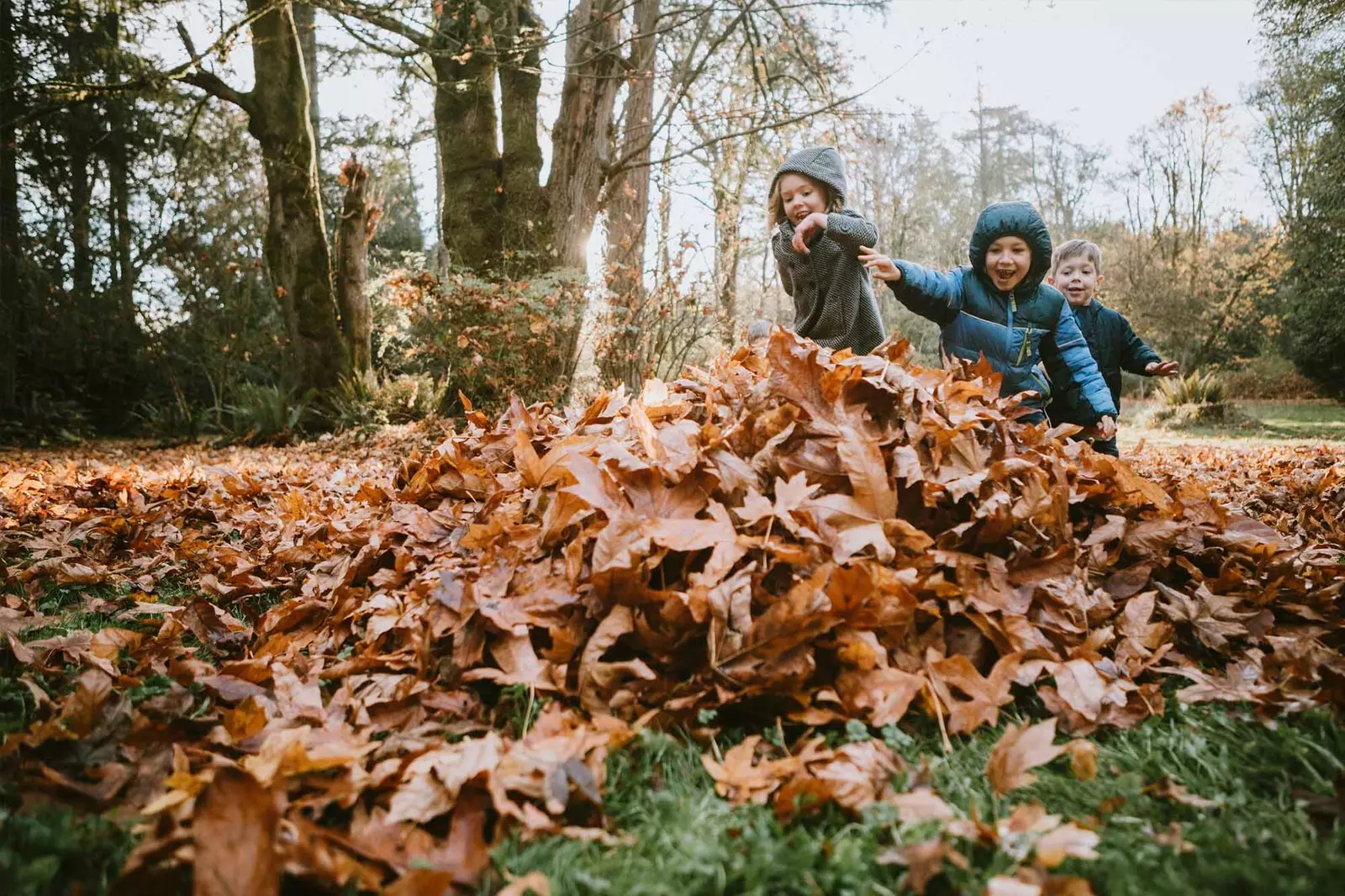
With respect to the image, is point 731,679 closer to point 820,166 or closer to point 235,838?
point 235,838

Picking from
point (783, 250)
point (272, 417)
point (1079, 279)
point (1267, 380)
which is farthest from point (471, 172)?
point (1267, 380)

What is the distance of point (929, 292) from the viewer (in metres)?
3.39

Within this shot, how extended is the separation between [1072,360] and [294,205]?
8534 millimetres

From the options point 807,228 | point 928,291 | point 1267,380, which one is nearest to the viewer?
point 807,228

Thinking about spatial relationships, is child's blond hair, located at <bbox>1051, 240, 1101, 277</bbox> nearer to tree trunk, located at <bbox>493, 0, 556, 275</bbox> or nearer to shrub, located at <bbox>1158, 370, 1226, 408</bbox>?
tree trunk, located at <bbox>493, 0, 556, 275</bbox>

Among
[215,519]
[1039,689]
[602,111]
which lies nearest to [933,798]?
[1039,689]

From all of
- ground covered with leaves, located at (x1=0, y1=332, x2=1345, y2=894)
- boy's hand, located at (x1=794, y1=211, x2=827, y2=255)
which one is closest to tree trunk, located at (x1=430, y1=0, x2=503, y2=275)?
boy's hand, located at (x1=794, y1=211, x2=827, y2=255)

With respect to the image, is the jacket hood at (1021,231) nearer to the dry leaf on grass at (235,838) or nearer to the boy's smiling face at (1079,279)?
the boy's smiling face at (1079,279)

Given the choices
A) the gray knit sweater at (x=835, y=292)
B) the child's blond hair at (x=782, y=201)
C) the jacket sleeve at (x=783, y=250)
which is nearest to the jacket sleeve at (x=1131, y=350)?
the gray knit sweater at (x=835, y=292)

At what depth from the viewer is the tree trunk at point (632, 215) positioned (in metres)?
7.51

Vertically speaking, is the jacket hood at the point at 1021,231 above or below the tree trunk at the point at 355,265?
below

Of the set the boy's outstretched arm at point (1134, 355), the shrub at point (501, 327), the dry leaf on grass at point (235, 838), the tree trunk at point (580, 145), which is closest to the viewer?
the dry leaf on grass at point (235, 838)

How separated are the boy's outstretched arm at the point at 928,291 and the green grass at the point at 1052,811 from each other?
7.78 ft

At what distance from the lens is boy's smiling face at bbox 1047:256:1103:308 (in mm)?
4660
